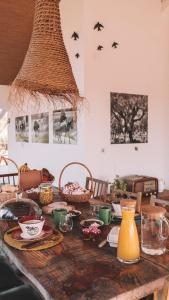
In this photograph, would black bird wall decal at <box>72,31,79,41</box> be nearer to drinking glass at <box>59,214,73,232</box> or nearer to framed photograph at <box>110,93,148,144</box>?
framed photograph at <box>110,93,148,144</box>

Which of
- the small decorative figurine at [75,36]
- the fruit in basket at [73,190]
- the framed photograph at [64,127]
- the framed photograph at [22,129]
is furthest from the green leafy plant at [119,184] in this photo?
the framed photograph at [22,129]

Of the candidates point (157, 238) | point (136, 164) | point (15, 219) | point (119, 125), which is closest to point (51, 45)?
point (15, 219)

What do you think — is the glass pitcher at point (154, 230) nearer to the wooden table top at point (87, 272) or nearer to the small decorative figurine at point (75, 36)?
the wooden table top at point (87, 272)

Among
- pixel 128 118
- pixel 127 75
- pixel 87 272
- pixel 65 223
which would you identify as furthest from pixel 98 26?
pixel 87 272

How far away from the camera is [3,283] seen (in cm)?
167

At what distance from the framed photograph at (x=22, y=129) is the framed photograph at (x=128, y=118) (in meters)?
2.25

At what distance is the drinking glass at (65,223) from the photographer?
5.53 feet

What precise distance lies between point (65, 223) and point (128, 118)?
2.75 m

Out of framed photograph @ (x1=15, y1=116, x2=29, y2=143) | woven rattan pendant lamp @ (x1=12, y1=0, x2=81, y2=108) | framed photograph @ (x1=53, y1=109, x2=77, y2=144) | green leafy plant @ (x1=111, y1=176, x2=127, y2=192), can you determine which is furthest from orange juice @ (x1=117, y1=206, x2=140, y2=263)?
framed photograph @ (x1=15, y1=116, x2=29, y2=143)

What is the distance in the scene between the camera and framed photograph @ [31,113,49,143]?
475 cm

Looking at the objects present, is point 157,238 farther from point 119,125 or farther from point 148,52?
point 148,52

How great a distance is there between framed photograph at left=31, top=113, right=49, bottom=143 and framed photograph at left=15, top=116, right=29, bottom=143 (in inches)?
14.3

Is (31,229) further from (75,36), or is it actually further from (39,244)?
(75,36)

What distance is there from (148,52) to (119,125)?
126 centimetres
